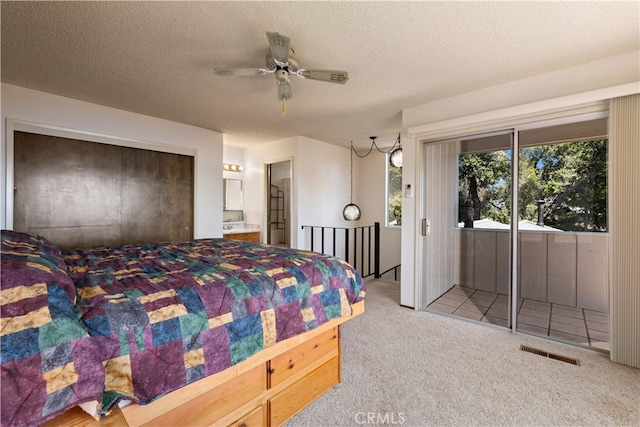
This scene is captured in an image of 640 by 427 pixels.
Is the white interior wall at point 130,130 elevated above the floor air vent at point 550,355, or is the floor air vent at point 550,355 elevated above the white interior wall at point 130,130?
the white interior wall at point 130,130

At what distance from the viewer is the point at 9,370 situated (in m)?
0.78

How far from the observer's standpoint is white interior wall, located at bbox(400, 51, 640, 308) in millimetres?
2270

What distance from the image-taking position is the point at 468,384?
1.96 m

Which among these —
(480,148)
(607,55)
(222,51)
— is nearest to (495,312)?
(480,148)

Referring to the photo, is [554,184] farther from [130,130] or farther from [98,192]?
[98,192]

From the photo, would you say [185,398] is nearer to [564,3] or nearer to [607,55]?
[564,3]

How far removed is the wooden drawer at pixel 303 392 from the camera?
1595 mm

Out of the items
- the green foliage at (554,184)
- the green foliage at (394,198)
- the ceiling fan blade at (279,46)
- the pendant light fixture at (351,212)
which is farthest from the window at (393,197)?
the ceiling fan blade at (279,46)

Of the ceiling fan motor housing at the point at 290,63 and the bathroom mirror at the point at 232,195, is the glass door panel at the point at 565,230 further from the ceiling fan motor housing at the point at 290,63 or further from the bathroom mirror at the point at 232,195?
the bathroom mirror at the point at 232,195

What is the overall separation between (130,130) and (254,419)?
364cm

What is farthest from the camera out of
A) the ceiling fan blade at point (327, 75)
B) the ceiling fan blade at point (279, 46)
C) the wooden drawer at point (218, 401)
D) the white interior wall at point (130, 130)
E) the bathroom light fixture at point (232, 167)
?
the bathroom light fixture at point (232, 167)

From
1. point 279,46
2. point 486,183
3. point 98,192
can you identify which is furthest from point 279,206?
point 279,46

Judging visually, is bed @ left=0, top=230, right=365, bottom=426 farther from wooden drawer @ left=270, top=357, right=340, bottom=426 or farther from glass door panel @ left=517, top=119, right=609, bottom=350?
glass door panel @ left=517, top=119, right=609, bottom=350

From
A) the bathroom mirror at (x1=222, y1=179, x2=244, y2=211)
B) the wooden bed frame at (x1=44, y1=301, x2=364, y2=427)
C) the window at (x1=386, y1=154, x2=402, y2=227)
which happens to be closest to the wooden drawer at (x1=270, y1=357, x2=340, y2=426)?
the wooden bed frame at (x1=44, y1=301, x2=364, y2=427)
